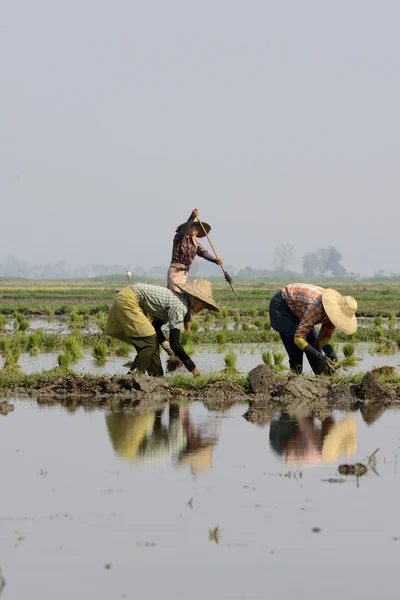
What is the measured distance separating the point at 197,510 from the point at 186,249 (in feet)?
23.3

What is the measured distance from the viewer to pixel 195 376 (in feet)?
36.6

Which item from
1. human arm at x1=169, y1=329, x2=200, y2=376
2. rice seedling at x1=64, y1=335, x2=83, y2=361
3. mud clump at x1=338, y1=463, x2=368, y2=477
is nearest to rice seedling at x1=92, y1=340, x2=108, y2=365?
rice seedling at x1=64, y1=335, x2=83, y2=361

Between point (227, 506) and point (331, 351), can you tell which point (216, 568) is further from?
point (331, 351)

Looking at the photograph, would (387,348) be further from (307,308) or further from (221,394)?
(221,394)

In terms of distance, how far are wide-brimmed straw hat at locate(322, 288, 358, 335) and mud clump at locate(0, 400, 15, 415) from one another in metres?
3.18

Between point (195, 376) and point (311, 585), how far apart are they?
6.58 m

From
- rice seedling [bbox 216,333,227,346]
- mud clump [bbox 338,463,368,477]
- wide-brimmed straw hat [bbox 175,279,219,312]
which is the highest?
wide-brimmed straw hat [bbox 175,279,219,312]

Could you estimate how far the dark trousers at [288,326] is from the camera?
1124 centimetres

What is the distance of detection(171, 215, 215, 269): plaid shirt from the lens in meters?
12.6

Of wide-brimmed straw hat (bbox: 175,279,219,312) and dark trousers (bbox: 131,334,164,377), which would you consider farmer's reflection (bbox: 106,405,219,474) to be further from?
wide-brimmed straw hat (bbox: 175,279,219,312)

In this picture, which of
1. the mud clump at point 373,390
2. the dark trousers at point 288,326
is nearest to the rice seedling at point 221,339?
the dark trousers at point 288,326

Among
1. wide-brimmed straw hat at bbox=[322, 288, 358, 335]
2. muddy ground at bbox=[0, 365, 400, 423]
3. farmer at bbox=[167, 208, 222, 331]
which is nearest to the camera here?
muddy ground at bbox=[0, 365, 400, 423]

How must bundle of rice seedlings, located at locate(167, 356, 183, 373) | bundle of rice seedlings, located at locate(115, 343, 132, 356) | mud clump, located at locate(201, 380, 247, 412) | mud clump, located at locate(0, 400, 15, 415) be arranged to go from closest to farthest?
mud clump, located at locate(0, 400, 15, 415) → mud clump, located at locate(201, 380, 247, 412) → bundle of rice seedlings, located at locate(167, 356, 183, 373) → bundle of rice seedlings, located at locate(115, 343, 132, 356)

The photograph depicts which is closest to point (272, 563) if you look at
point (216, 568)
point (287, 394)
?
point (216, 568)
